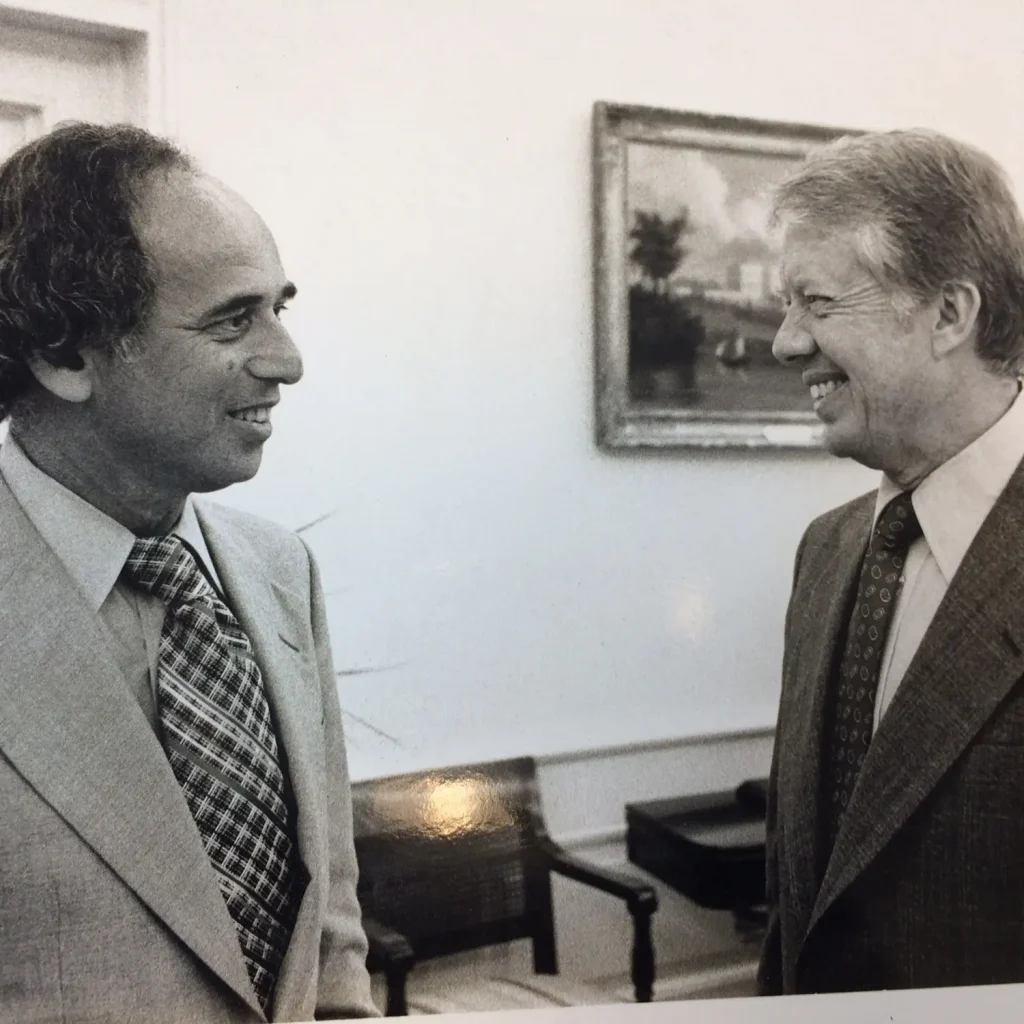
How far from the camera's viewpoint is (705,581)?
51.0 inches

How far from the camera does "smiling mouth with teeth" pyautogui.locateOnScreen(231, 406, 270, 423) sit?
1.11 m

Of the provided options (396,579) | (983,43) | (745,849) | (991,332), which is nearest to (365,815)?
(396,579)

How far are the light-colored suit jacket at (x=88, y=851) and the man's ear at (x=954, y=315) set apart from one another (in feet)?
3.05

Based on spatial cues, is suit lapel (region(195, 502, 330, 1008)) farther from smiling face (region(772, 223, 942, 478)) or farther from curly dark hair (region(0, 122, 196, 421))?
smiling face (region(772, 223, 942, 478))

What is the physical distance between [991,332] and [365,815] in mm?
919

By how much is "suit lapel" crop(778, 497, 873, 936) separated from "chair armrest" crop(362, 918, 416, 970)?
47 cm

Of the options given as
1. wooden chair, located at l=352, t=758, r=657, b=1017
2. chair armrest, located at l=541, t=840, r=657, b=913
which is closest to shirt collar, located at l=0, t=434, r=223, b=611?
wooden chair, located at l=352, t=758, r=657, b=1017

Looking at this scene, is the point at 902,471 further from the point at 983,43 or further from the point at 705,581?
the point at 983,43

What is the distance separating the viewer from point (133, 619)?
1072 millimetres

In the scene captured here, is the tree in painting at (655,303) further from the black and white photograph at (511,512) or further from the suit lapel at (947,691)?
the suit lapel at (947,691)

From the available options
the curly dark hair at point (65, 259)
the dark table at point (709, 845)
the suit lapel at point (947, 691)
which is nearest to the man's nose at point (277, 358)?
the curly dark hair at point (65, 259)

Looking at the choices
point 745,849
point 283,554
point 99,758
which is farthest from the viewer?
point 745,849

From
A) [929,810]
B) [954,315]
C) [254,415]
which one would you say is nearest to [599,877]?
[929,810]

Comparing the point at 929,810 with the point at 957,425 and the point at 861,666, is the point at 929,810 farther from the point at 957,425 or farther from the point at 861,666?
the point at 957,425
